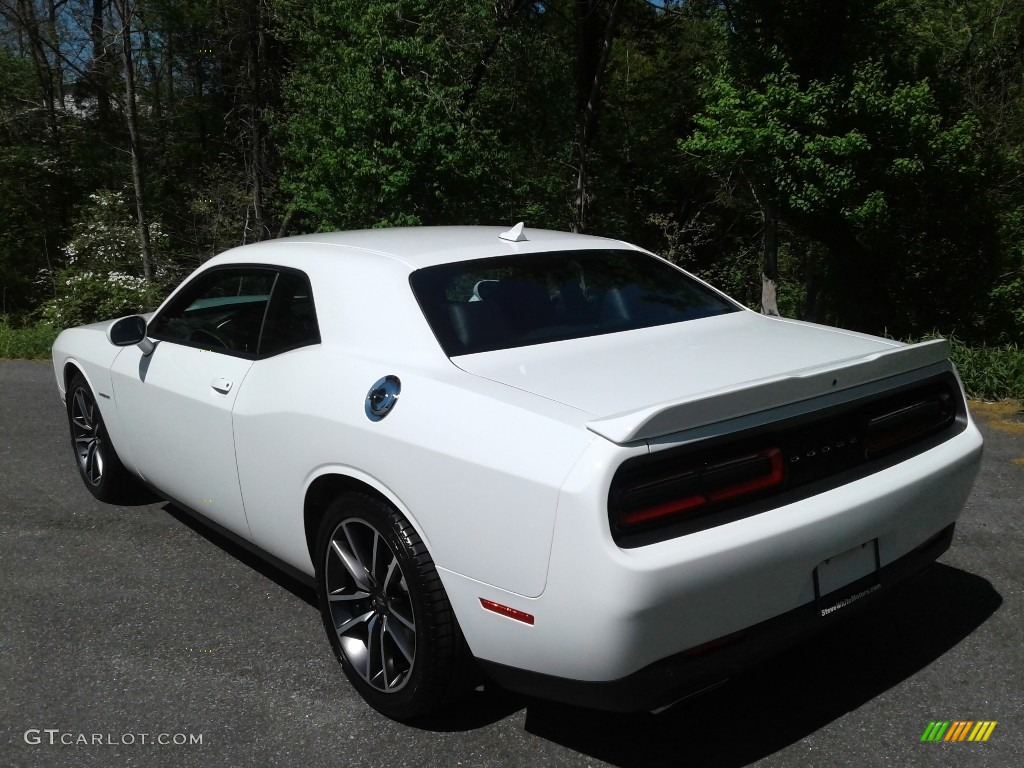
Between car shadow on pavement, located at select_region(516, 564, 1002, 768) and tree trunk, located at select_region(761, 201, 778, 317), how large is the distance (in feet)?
42.6

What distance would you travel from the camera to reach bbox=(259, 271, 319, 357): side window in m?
3.66

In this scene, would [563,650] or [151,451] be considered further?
[151,451]

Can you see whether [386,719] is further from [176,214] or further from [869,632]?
[176,214]

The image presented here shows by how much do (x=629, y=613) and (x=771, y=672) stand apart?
1.24m

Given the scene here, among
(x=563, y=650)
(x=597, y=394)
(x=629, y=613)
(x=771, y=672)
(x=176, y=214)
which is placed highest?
(x=597, y=394)

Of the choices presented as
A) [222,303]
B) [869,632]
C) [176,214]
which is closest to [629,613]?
[869,632]

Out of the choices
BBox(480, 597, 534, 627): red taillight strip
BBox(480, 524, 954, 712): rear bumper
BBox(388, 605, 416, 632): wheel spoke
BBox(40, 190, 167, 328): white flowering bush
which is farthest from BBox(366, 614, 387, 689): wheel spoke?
BBox(40, 190, 167, 328): white flowering bush

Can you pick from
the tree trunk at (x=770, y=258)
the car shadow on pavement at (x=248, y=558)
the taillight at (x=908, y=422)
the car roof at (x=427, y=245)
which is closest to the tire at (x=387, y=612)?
the car shadow on pavement at (x=248, y=558)

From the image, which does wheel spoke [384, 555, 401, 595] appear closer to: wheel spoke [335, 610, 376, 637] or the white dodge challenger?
the white dodge challenger

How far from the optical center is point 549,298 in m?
3.65

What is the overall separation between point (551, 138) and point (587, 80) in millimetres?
4409

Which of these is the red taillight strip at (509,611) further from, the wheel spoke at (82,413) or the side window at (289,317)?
the wheel spoke at (82,413)

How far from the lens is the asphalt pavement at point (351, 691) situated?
116 inches

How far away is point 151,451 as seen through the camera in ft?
15.0
